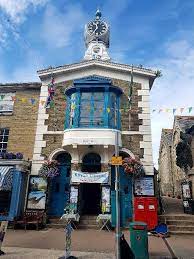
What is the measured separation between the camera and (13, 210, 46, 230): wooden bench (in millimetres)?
12266

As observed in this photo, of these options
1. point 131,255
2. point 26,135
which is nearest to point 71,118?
point 26,135

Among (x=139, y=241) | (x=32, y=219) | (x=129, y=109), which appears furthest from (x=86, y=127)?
(x=139, y=241)

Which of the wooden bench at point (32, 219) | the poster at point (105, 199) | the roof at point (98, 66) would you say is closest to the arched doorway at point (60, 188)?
the wooden bench at point (32, 219)

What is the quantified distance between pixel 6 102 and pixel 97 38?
11154 mm

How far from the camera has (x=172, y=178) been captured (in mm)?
29906

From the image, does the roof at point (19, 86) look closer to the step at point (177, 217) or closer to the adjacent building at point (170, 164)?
the step at point (177, 217)

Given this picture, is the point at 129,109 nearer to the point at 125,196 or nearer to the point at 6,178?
the point at 125,196

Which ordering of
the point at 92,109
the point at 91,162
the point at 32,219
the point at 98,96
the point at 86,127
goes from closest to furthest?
the point at 32,219 < the point at 86,127 < the point at 91,162 < the point at 92,109 < the point at 98,96

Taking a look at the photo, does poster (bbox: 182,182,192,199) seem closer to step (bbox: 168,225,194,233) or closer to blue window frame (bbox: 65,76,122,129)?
step (bbox: 168,225,194,233)

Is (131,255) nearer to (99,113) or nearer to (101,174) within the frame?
(101,174)

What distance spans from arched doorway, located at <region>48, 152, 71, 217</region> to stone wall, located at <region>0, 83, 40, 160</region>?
202 centimetres

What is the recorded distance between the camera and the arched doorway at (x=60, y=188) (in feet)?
45.9

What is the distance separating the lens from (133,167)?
43.8 ft

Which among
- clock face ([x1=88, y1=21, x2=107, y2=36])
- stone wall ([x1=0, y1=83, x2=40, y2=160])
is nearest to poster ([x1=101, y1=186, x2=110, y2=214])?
stone wall ([x1=0, y1=83, x2=40, y2=160])
